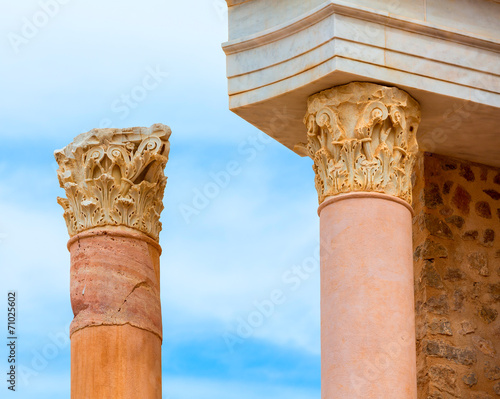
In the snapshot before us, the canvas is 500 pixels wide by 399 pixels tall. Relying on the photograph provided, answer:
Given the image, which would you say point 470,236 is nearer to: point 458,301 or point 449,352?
point 458,301

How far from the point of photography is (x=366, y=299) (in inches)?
524

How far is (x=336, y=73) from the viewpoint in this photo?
14.0m

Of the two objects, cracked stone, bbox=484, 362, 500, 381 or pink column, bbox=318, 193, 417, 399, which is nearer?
pink column, bbox=318, 193, 417, 399

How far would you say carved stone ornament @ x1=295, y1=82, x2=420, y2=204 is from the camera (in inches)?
547

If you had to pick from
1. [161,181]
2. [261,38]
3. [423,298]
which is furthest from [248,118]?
[423,298]

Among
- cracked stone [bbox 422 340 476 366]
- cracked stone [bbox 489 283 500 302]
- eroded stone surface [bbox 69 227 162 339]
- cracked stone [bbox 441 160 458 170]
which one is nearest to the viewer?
eroded stone surface [bbox 69 227 162 339]

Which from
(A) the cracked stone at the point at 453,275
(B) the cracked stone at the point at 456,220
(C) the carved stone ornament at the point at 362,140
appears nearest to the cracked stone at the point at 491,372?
(A) the cracked stone at the point at 453,275

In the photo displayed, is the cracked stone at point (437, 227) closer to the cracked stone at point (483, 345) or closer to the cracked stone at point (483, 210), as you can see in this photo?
the cracked stone at point (483, 210)

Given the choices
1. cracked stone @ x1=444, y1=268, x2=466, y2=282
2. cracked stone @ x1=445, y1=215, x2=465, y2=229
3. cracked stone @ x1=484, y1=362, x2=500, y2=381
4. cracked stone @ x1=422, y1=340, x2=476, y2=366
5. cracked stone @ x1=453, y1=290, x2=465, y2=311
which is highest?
cracked stone @ x1=445, y1=215, x2=465, y2=229

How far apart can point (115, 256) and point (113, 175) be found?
1014mm

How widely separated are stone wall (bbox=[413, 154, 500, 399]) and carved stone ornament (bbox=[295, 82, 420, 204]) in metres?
2.55

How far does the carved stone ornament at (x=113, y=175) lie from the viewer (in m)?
16.4

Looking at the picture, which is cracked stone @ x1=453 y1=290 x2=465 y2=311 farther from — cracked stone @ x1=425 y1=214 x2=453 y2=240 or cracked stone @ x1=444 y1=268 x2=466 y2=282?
cracked stone @ x1=425 y1=214 x2=453 y2=240

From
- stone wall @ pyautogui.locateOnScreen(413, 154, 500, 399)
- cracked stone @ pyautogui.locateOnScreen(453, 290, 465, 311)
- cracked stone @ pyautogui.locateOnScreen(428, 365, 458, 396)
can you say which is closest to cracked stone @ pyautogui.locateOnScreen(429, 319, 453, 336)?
stone wall @ pyautogui.locateOnScreen(413, 154, 500, 399)
